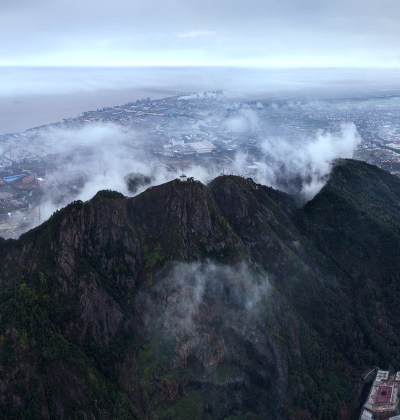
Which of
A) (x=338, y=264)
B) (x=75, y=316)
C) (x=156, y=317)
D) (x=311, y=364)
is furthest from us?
(x=338, y=264)

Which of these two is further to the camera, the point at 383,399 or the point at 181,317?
the point at 383,399

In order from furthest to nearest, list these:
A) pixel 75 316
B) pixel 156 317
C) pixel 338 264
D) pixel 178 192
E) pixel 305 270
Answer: pixel 338 264, pixel 305 270, pixel 178 192, pixel 156 317, pixel 75 316

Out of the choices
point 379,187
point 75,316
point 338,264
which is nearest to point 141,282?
point 75,316

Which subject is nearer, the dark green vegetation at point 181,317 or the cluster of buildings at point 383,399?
the dark green vegetation at point 181,317

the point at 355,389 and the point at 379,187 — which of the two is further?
the point at 379,187

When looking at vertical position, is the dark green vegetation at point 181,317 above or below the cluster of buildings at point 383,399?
above

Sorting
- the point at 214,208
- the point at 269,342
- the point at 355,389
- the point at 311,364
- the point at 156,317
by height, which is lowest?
the point at 355,389

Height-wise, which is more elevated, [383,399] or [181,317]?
[181,317]

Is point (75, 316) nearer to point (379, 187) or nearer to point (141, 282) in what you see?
point (141, 282)
